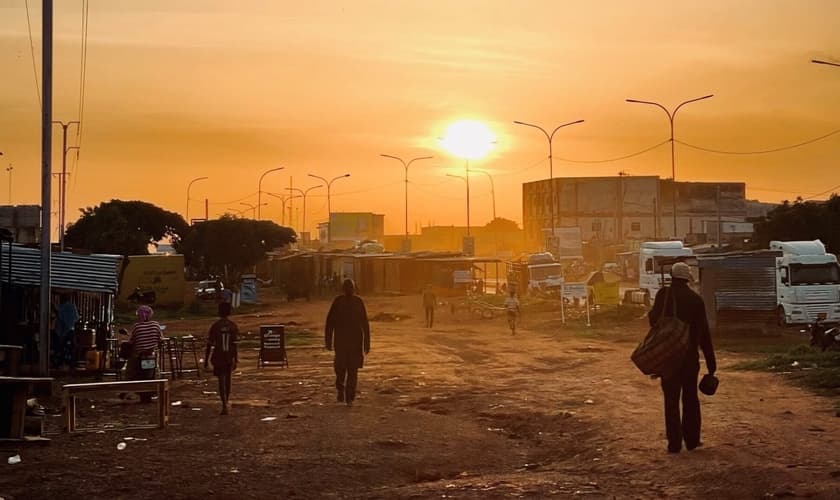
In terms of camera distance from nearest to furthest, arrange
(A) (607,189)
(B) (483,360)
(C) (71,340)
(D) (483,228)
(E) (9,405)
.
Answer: (E) (9,405) < (C) (71,340) < (B) (483,360) < (A) (607,189) < (D) (483,228)

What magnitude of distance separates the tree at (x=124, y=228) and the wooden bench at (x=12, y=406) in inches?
2798

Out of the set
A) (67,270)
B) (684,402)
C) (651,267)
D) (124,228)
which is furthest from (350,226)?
(684,402)

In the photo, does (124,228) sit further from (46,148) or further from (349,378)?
(349,378)

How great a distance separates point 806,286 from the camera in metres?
34.9

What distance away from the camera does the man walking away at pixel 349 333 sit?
1666 cm

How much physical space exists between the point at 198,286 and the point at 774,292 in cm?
4465

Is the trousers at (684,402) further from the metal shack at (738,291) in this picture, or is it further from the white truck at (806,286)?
the white truck at (806,286)

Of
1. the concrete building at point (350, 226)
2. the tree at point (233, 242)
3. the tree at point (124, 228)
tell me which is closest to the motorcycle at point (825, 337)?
the tree at point (233, 242)

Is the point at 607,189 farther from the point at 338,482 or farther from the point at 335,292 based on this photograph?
the point at 338,482

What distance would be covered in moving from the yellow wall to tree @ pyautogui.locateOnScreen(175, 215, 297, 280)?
748 inches

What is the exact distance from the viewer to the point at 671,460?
10961mm

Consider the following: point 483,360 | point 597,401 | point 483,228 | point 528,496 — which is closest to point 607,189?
point 483,228

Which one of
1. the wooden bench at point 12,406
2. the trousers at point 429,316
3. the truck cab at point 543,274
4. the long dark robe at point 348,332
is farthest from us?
the truck cab at point 543,274

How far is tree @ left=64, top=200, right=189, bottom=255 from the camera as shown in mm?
87775
